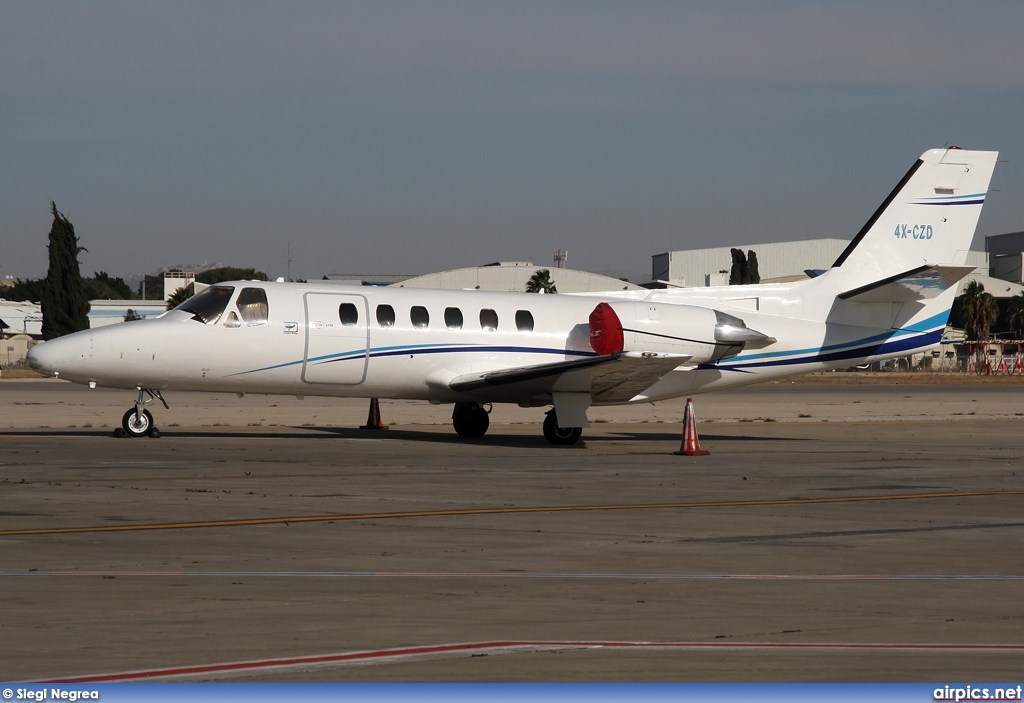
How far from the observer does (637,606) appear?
7.41 m

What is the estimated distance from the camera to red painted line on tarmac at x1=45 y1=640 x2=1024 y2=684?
5613 millimetres

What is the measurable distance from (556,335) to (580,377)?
6.02 feet

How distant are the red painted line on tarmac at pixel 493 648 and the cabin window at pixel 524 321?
54.1 ft

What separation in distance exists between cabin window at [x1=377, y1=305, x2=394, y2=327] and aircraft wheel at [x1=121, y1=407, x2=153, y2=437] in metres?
4.47

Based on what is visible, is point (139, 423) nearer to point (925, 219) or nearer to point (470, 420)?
point (470, 420)

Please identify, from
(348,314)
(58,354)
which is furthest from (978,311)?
(58,354)

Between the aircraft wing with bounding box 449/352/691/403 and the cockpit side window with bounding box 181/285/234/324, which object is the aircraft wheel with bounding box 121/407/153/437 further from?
the aircraft wing with bounding box 449/352/691/403

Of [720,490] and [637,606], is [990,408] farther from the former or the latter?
[637,606]

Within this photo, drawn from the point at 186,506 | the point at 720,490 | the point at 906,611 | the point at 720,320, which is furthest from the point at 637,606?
the point at 720,320

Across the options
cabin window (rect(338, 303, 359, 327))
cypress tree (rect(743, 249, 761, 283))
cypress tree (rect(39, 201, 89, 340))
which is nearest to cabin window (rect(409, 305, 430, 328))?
cabin window (rect(338, 303, 359, 327))

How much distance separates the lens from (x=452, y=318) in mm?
22266

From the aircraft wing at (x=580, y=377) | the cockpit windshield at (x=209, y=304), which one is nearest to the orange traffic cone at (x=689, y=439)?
the aircraft wing at (x=580, y=377)

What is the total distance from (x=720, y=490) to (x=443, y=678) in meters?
9.33

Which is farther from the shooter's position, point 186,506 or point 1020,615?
point 186,506
